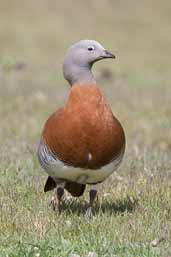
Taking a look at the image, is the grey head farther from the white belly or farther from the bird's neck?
the white belly

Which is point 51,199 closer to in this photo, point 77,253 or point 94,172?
point 94,172

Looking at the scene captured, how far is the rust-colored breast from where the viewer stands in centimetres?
602


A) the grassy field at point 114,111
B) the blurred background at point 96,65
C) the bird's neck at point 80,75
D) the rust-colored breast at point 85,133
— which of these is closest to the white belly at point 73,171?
the rust-colored breast at point 85,133

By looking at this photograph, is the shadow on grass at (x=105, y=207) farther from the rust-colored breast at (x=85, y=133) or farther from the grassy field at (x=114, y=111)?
the rust-colored breast at (x=85, y=133)

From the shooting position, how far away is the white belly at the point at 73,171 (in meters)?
6.12

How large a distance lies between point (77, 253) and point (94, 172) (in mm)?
1106

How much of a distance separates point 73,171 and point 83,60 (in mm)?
923

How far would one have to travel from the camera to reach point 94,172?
6.13 m

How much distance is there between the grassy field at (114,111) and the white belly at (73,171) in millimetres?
313

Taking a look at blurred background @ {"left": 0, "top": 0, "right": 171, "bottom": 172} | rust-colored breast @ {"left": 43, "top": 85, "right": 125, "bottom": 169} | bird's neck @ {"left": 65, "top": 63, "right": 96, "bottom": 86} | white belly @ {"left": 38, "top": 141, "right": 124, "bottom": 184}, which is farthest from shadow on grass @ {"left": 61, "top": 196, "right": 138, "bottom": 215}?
blurred background @ {"left": 0, "top": 0, "right": 171, "bottom": 172}

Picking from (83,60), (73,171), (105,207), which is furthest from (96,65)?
(73,171)

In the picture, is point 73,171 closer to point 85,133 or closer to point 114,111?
point 85,133

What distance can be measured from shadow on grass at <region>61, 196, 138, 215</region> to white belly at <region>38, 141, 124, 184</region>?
0.36 metres

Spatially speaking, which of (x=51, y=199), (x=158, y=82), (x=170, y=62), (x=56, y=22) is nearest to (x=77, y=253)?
(x=51, y=199)
